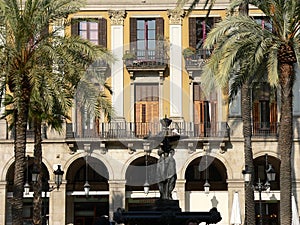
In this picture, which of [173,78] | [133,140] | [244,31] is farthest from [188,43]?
[244,31]

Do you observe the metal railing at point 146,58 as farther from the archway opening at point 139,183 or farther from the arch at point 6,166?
the arch at point 6,166

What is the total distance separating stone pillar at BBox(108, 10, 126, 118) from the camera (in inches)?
1458

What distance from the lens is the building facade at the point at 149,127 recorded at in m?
36.2

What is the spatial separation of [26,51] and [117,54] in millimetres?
13710

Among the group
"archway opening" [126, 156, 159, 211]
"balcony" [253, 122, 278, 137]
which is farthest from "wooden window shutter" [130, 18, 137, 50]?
"balcony" [253, 122, 278, 137]

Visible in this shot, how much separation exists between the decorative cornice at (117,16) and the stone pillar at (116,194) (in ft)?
27.4

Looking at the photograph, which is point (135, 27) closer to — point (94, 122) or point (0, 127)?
point (94, 122)

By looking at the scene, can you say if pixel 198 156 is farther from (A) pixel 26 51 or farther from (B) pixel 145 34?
(A) pixel 26 51

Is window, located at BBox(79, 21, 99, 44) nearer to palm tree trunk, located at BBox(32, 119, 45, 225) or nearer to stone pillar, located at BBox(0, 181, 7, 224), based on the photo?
stone pillar, located at BBox(0, 181, 7, 224)

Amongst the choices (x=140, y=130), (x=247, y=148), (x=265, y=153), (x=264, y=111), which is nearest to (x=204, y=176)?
(x=265, y=153)

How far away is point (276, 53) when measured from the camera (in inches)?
914

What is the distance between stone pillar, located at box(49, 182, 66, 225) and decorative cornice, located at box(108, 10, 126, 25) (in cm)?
888

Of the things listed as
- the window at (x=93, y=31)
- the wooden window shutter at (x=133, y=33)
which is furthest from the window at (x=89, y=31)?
the wooden window shutter at (x=133, y=33)

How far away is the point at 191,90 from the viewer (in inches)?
1463
